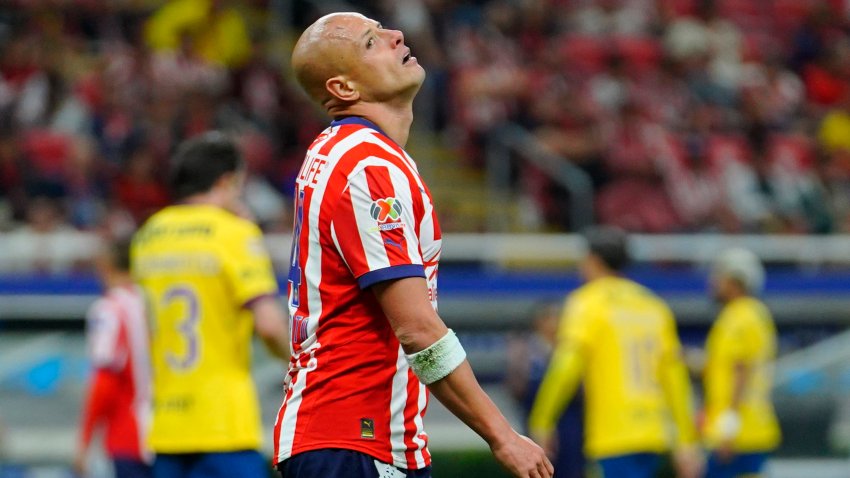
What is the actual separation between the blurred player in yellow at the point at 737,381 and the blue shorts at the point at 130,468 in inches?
161

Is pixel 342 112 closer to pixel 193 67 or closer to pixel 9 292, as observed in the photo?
pixel 9 292

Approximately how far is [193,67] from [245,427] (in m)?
9.50

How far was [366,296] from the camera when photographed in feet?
11.8

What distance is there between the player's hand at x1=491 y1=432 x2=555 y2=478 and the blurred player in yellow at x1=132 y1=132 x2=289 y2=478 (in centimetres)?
232

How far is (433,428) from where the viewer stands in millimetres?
11266

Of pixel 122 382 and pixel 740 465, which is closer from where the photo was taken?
pixel 122 382

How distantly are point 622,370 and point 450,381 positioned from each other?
5.10 metres

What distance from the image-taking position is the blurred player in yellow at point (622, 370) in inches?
329

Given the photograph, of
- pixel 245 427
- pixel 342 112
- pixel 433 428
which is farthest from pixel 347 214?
pixel 433 428

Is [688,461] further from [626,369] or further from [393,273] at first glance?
[393,273]

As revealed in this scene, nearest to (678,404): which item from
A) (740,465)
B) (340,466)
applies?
(740,465)

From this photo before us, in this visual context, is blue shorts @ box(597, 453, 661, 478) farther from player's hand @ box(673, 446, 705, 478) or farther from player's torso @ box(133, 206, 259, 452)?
player's torso @ box(133, 206, 259, 452)

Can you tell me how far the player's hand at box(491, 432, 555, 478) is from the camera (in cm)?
338

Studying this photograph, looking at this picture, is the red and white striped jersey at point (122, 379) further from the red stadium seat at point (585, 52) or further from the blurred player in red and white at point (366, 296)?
the red stadium seat at point (585, 52)
